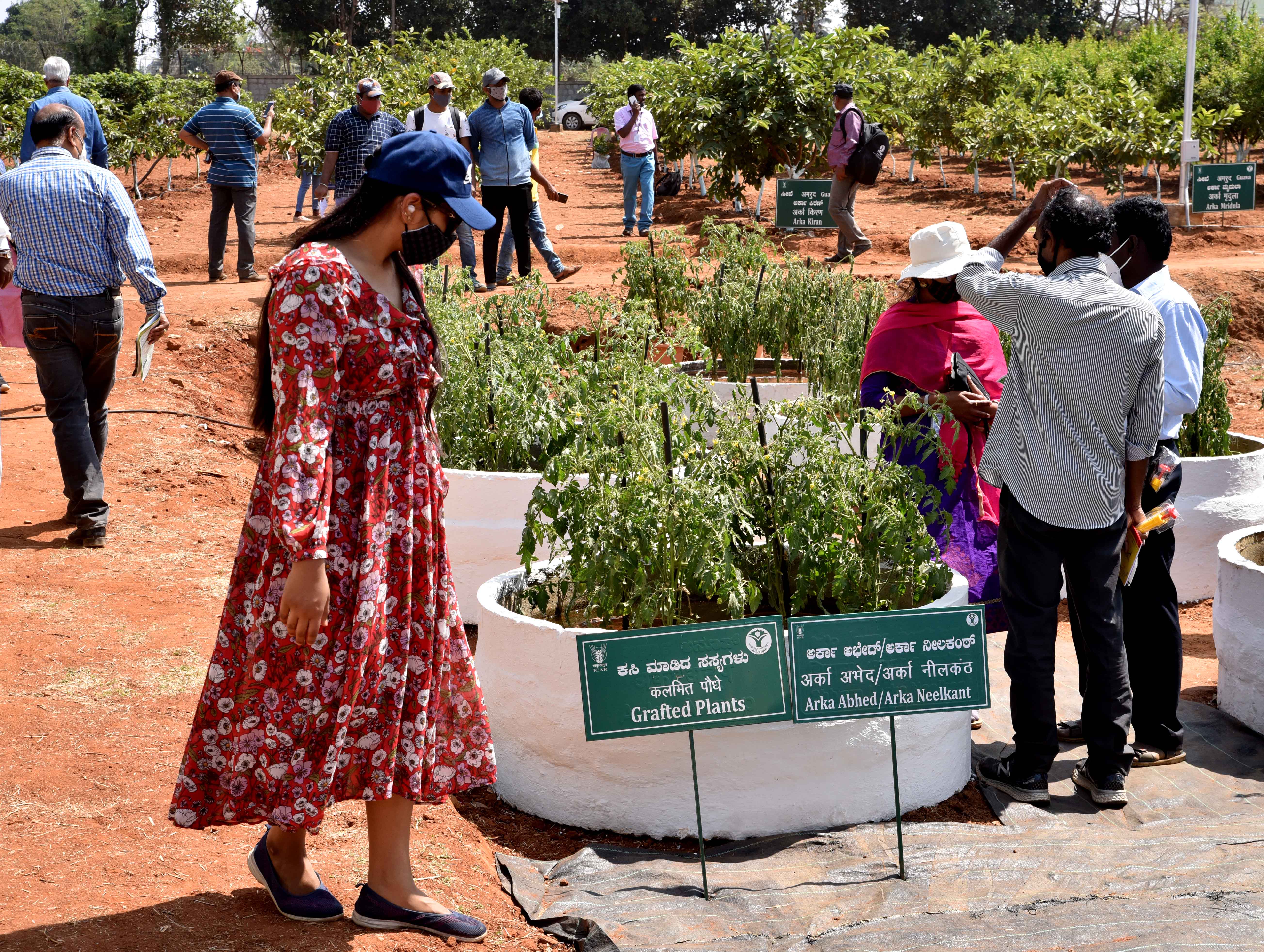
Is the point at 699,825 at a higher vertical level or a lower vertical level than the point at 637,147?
lower

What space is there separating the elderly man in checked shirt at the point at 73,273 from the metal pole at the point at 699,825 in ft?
11.0

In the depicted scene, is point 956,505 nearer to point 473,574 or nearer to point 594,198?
point 473,574

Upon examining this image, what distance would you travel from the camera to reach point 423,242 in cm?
252

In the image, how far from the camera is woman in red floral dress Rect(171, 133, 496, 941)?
2342 millimetres

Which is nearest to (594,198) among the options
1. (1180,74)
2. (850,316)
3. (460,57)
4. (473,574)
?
(460,57)

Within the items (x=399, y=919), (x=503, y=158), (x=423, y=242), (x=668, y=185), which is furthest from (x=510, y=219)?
(x=668, y=185)

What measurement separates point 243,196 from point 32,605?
250 inches

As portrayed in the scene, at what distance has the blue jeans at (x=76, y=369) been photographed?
212 inches

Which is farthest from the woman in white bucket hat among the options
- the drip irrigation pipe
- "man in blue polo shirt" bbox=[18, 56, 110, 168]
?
"man in blue polo shirt" bbox=[18, 56, 110, 168]

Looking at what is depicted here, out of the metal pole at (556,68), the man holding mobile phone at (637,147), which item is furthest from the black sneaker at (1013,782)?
the metal pole at (556,68)

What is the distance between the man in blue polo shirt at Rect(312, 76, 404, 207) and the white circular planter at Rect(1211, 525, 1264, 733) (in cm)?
621

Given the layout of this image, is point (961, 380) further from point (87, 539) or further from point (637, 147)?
point (637, 147)

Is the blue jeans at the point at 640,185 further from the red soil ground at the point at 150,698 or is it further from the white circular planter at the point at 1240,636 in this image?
the white circular planter at the point at 1240,636

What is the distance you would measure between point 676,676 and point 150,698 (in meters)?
2.00
